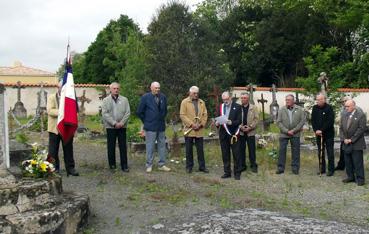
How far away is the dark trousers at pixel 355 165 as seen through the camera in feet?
29.6

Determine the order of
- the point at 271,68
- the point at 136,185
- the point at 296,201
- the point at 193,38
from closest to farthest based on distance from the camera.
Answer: the point at 296,201, the point at 136,185, the point at 193,38, the point at 271,68

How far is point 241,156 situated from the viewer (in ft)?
33.1

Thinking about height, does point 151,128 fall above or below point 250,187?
above

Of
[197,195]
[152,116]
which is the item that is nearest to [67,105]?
[152,116]

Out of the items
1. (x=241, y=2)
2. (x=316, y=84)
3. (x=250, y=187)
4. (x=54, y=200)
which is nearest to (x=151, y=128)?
(x=250, y=187)

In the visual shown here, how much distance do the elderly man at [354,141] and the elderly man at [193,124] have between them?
267 cm

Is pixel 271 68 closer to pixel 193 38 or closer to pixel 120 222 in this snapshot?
pixel 193 38

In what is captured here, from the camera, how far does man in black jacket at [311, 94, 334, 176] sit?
988 cm

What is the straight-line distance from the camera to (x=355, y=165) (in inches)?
358

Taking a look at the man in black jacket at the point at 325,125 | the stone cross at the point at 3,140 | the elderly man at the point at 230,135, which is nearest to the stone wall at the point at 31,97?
the elderly man at the point at 230,135

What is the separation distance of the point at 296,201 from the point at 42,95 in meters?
18.5

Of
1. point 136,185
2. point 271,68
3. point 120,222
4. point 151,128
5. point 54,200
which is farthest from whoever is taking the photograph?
point 271,68

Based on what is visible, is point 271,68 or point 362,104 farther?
point 271,68

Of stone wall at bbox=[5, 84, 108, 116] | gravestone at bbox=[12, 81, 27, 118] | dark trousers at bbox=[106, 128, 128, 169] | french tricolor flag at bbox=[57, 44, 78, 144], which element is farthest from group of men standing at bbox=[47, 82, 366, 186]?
stone wall at bbox=[5, 84, 108, 116]
